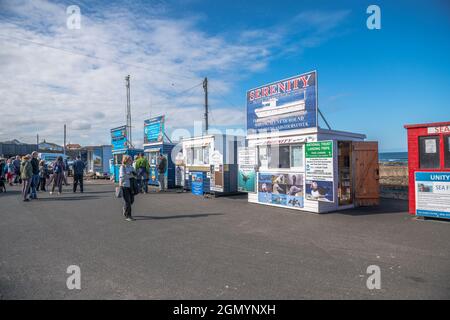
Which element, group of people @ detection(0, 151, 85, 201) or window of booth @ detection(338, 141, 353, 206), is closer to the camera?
window of booth @ detection(338, 141, 353, 206)

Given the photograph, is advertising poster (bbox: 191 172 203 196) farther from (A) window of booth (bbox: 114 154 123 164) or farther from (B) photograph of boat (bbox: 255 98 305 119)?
(A) window of booth (bbox: 114 154 123 164)

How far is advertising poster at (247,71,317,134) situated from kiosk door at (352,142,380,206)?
2.42 metres

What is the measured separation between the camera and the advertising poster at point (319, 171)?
908 cm

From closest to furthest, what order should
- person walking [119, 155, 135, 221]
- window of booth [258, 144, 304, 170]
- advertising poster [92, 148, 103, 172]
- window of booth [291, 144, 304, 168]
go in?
person walking [119, 155, 135, 221]
window of booth [291, 144, 304, 168]
window of booth [258, 144, 304, 170]
advertising poster [92, 148, 103, 172]

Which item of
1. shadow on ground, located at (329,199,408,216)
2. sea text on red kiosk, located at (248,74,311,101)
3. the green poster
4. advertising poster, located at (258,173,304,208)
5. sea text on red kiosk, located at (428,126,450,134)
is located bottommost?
shadow on ground, located at (329,199,408,216)

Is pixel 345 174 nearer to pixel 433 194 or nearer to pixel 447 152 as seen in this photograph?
pixel 433 194

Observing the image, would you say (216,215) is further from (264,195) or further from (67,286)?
(67,286)

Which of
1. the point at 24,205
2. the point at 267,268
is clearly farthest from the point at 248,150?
the point at 24,205

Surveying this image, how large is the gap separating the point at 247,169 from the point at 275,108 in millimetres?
2679

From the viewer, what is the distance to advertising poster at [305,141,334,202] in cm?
908

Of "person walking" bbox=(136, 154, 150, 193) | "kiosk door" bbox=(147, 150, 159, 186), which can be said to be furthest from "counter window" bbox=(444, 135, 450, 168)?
"kiosk door" bbox=(147, 150, 159, 186)

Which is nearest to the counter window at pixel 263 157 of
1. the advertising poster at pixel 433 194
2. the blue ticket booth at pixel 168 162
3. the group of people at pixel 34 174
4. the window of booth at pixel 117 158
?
the advertising poster at pixel 433 194

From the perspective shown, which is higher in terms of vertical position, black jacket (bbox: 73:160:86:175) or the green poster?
the green poster

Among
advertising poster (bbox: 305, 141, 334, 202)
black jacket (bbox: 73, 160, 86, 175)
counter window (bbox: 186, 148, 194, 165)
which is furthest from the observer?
counter window (bbox: 186, 148, 194, 165)
